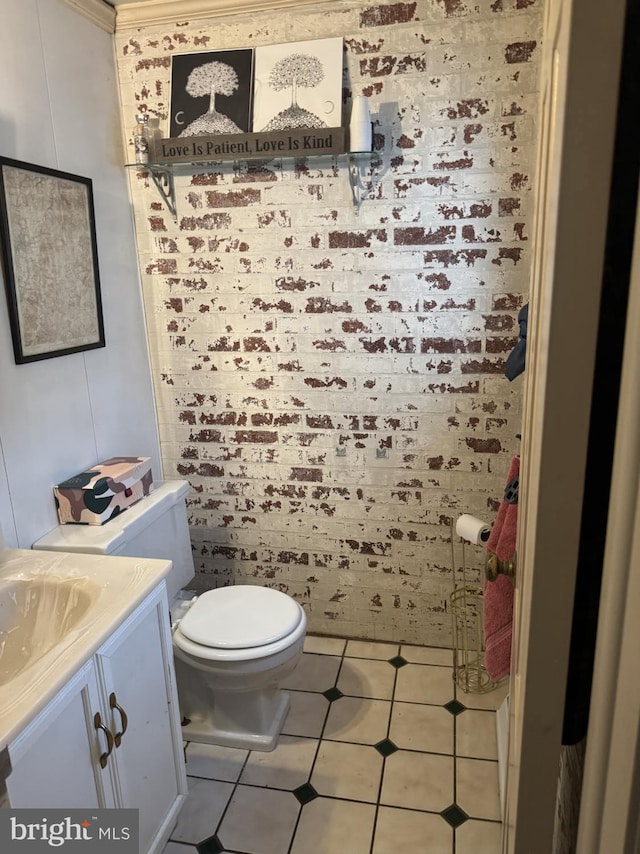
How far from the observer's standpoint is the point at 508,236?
2.17 meters

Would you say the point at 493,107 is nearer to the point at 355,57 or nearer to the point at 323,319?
the point at 355,57

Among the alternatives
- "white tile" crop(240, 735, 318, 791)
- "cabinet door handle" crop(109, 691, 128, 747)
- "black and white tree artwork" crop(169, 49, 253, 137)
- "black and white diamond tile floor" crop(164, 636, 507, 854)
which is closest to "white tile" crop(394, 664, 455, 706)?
"black and white diamond tile floor" crop(164, 636, 507, 854)

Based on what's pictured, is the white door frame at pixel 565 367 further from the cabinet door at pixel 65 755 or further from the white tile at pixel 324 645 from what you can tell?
the white tile at pixel 324 645

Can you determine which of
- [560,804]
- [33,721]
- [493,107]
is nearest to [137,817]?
[33,721]

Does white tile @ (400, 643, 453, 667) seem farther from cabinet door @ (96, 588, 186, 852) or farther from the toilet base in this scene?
cabinet door @ (96, 588, 186, 852)

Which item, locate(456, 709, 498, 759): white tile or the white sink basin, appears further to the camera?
locate(456, 709, 498, 759): white tile

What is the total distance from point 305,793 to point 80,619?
984 millimetres

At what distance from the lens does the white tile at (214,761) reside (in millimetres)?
2037

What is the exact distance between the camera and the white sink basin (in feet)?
5.13

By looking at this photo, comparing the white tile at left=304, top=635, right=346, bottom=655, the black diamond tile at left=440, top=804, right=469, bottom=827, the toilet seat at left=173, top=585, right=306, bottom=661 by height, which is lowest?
the black diamond tile at left=440, top=804, right=469, bottom=827

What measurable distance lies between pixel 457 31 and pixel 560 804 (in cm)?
224

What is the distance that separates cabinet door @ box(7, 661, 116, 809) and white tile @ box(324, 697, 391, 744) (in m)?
0.96

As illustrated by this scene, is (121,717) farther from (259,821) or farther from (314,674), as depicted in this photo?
(314,674)

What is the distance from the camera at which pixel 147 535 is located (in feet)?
6.96
